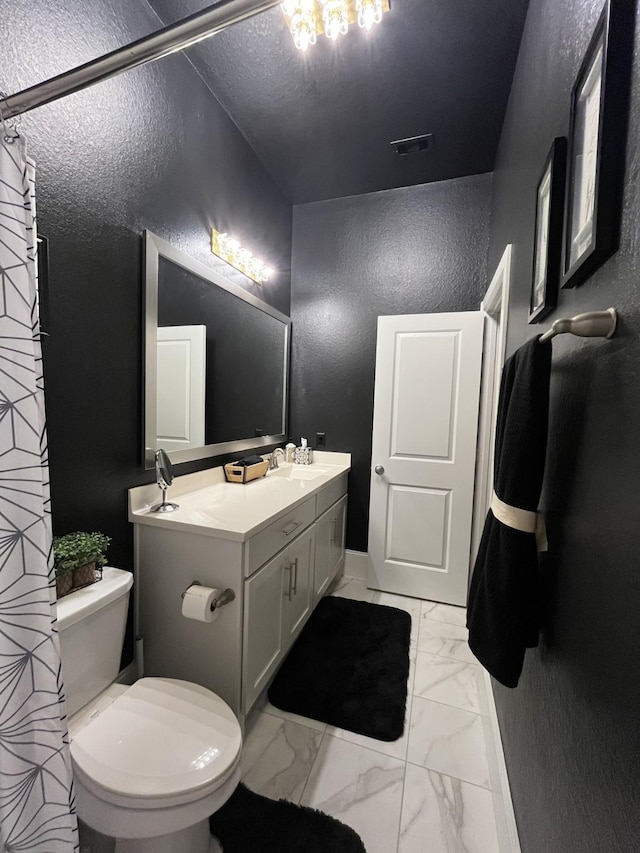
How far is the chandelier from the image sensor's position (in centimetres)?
132

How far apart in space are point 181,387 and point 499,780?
1937 mm

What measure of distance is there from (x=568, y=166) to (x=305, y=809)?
1961 millimetres

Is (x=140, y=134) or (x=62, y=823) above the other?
(x=140, y=134)

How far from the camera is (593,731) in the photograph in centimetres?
58

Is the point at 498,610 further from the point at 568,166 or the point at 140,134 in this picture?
the point at 140,134

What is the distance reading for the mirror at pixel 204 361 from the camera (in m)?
1.53

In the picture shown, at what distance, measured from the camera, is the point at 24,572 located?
0.69 metres

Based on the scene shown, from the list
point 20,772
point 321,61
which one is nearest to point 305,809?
point 20,772

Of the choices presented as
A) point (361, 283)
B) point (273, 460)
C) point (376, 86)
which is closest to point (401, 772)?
point (273, 460)

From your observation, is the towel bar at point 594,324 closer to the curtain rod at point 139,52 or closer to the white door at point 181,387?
the curtain rod at point 139,52

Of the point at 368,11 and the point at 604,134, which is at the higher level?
the point at 368,11

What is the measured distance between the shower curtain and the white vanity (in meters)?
0.59

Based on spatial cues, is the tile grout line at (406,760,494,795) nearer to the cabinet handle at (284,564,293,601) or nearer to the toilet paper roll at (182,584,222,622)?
the cabinet handle at (284,564,293,601)

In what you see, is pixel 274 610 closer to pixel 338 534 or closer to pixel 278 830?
pixel 278 830
